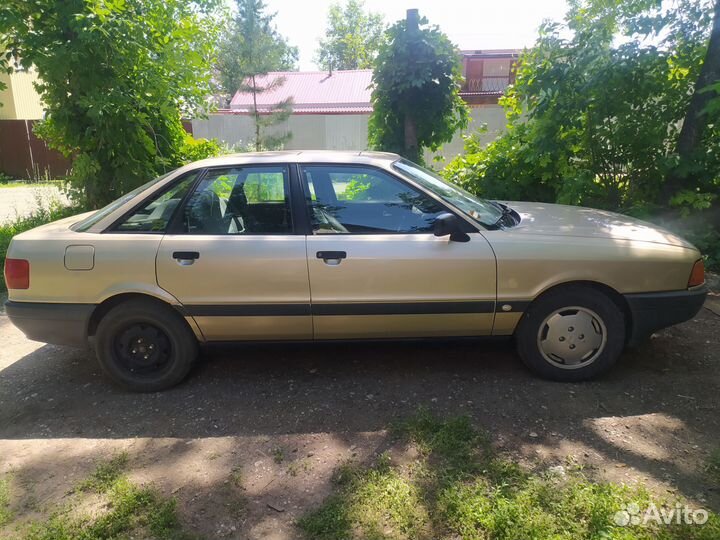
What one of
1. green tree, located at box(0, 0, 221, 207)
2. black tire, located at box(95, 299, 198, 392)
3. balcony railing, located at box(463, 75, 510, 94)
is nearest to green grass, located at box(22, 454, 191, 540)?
black tire, located at box(95, 299, 198, 392)

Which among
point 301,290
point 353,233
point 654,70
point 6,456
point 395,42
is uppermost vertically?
point 395,42

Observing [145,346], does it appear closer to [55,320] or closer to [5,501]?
[55,320]

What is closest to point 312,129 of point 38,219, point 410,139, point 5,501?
point 38,219

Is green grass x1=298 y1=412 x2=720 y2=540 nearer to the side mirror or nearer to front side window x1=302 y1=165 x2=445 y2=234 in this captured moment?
the side mirror

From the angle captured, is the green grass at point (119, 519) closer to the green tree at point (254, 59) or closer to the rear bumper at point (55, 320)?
the rear bumper at point (55, 320)

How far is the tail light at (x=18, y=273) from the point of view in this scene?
358 cm

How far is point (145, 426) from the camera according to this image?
3324 mm

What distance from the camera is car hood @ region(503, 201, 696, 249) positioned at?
12.0 feet

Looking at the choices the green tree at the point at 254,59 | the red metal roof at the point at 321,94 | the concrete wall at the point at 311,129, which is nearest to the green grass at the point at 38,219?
the green tree at the point at 254,59

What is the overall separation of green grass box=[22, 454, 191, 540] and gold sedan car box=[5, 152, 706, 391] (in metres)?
1.12

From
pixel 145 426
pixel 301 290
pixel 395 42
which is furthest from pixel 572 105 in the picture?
pixel 145 426

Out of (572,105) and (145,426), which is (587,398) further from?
(572,105)

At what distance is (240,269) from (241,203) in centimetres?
56

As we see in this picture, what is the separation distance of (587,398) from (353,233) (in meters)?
1.89
